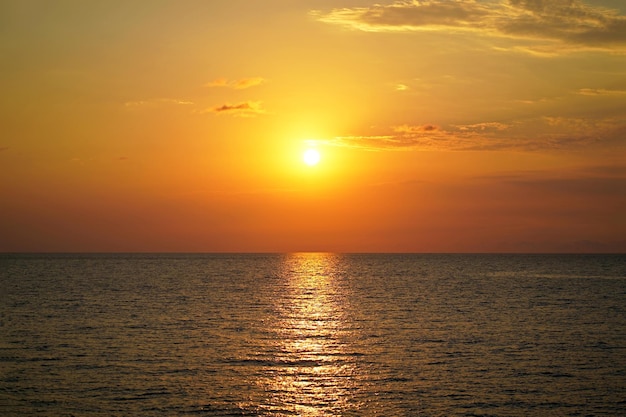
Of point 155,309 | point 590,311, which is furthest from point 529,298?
point 155,309

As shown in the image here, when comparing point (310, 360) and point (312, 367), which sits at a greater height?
point (310, 360)

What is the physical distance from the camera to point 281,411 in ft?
131

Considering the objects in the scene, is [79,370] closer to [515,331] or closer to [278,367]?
[278,367]

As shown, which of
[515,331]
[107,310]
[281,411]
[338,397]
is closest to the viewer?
[281,411]

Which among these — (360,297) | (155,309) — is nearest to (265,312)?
(155,309)

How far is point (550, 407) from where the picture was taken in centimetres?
4166

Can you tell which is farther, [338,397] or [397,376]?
[397,376]

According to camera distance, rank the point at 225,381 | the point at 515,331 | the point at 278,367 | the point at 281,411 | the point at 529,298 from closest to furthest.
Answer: the point at 281,411 → the point at 225,381 → the point at 278,367 → the point at 515,331 → the point at 529,298

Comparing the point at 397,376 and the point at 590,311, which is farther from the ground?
the point at 590,311

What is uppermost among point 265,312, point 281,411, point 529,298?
point 529,298

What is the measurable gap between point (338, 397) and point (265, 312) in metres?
53.7

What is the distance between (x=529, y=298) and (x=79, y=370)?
9488 centimetres

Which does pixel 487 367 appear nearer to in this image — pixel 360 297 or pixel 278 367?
pixel 278 367

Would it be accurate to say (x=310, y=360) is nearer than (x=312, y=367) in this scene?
No
